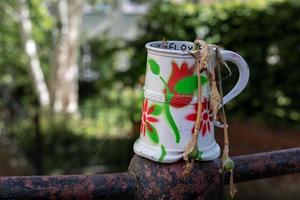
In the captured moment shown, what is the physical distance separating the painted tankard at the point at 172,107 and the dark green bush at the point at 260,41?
14.6 feet

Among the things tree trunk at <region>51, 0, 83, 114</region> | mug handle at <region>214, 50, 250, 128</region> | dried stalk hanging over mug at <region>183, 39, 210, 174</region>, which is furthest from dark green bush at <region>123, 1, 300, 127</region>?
dried stalk hanging over mug at <region>183, 39, 210, 174</region>

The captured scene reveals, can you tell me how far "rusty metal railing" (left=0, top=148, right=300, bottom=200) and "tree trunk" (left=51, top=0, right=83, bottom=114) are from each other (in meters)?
8.03

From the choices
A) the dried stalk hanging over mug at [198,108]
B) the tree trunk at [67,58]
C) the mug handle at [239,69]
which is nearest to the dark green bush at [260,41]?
the tree trunk at [67,58]

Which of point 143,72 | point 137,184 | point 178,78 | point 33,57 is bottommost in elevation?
point 33,57

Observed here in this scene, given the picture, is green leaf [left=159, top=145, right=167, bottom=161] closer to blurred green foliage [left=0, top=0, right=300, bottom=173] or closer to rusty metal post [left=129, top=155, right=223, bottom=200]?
rusty metal post [left=129, top=155, right=223, bottom=200]

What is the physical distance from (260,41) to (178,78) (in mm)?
5468

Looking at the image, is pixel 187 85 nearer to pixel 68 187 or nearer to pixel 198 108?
pixel 198 108

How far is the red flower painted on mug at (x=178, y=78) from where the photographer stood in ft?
3.84

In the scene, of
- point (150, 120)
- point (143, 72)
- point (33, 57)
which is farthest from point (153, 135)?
point (33, 57)

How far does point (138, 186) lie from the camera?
1.18 meters

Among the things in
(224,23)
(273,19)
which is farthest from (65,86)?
(273,19)

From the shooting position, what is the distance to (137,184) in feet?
3.87

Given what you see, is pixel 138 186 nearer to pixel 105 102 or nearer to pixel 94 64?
pixel 105 102

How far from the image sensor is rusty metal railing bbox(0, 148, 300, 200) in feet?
3.50
